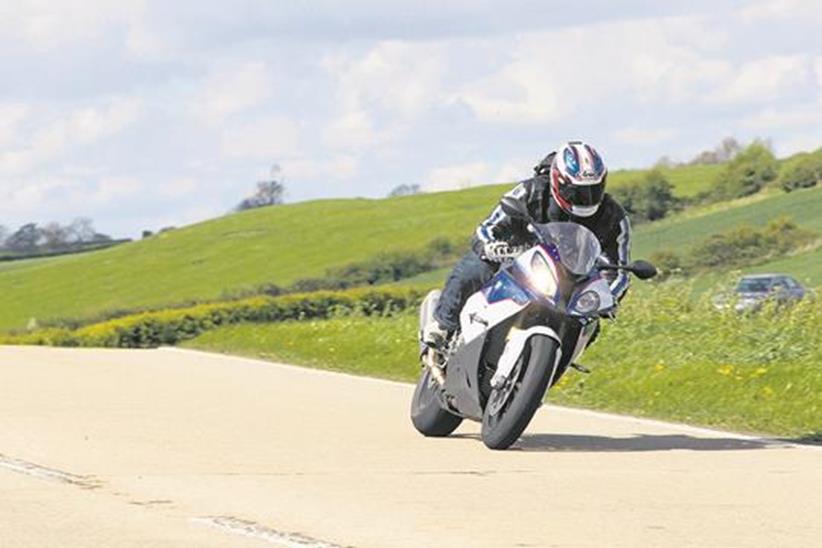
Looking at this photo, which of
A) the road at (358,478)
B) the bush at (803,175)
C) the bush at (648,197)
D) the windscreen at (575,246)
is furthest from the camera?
the bush at (648,197)

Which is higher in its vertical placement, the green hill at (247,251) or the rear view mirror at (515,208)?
the rear view mirror at (515,208)

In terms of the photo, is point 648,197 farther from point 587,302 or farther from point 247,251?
point 587,302

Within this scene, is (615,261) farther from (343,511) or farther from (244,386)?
(244,386)

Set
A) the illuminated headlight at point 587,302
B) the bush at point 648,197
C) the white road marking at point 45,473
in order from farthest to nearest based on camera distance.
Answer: the bush at point 648,197, the illuminated headlight at point 587,302, the white road marking at point 45,473

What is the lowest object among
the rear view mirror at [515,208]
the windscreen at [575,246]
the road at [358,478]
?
the road at [358,478]

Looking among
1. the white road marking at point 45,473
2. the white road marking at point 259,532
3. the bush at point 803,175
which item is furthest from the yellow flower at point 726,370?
the bush at point 803,175

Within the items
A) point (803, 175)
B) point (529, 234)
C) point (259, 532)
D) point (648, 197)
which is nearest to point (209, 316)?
point (529, 234)

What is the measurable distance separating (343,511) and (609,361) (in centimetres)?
1041

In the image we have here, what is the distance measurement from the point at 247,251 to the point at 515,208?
9638 centimetres

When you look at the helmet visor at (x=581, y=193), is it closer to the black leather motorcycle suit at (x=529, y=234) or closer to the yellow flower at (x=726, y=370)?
the black leather motorcycle suit at (x=529, y=234)

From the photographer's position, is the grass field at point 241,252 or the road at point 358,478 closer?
the road at point 358,478

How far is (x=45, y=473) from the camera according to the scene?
1112cm

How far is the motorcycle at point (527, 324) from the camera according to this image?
12148 mm

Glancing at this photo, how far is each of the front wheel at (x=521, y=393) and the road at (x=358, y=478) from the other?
173mm
